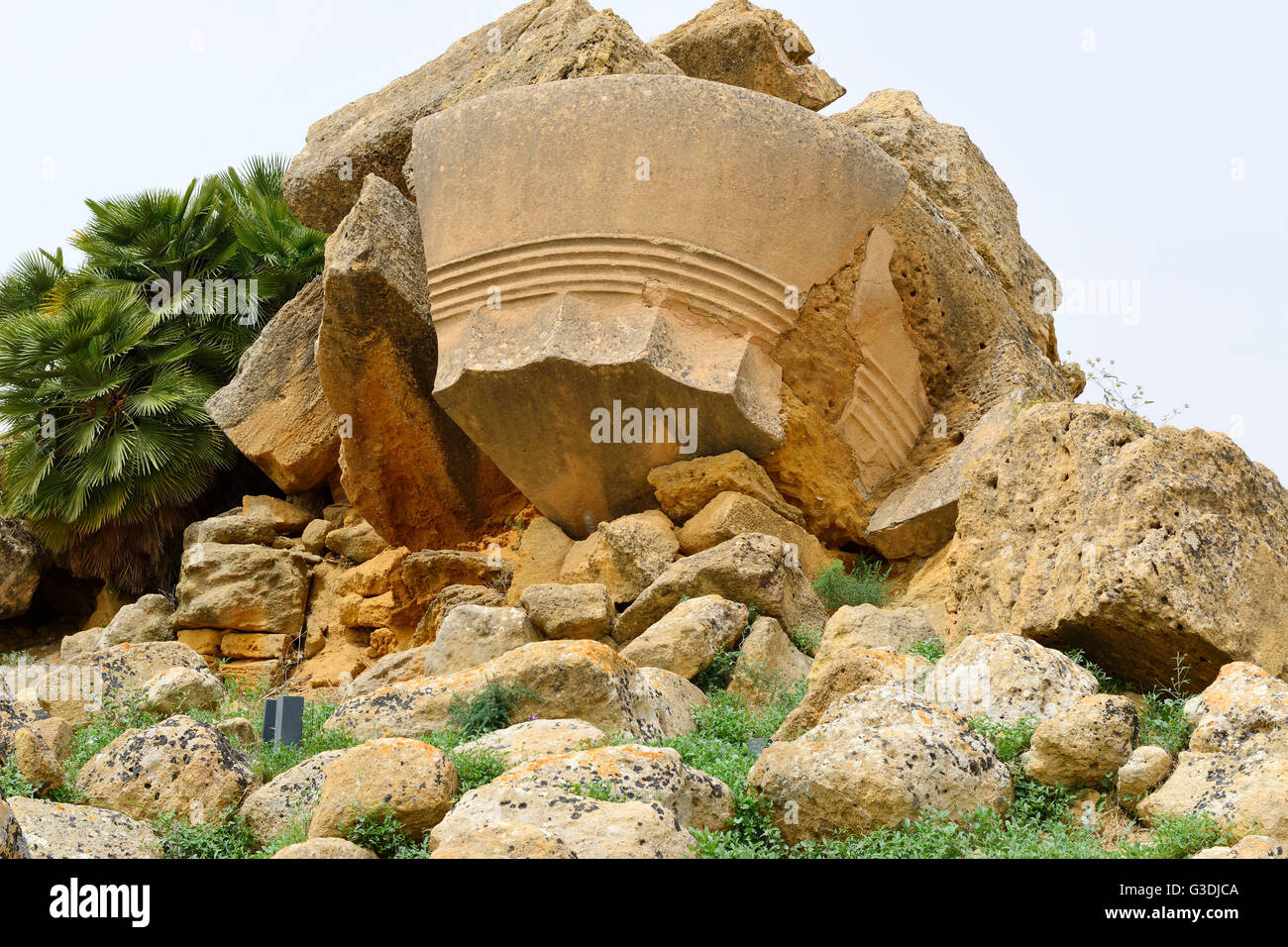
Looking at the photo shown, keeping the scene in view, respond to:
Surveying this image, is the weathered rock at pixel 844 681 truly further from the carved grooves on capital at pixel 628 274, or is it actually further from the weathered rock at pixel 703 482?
the carved grooves on capital at pixel 628 274

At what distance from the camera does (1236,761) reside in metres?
4.15

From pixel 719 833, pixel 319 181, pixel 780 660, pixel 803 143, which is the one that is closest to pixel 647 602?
pixel 780 660

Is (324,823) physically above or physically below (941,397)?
below

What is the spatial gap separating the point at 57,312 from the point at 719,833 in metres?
8.37

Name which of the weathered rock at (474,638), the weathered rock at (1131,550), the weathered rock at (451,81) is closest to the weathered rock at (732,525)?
the weathered rock at (474,638)

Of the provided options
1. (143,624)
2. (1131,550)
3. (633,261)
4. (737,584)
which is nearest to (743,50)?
(633,261)

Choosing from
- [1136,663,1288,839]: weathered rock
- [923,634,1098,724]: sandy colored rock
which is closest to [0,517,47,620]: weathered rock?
[923,634,1098,724]: sandy colored rock

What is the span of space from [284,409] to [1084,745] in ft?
22.1

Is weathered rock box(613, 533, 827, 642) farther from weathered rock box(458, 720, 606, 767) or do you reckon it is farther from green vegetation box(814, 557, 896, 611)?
weathered rock box(458, 720, 606, 767)

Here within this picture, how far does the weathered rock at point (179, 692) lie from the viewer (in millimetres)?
6074

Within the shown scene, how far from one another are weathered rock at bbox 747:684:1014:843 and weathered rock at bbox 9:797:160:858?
1.74 metres

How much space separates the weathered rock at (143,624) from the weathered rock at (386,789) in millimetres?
5413

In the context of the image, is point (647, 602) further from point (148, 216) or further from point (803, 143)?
point (148, 216)
